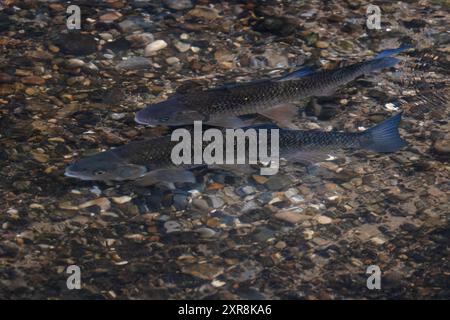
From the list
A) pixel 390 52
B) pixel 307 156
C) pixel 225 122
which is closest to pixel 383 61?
pixel 390 52

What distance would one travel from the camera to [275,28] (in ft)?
28.8

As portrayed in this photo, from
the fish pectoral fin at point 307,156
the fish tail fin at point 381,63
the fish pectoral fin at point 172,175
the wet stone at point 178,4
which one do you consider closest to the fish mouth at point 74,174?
the fish pectoral fin at point 172,175

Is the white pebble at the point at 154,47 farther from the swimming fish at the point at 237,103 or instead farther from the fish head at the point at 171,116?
the fish head at the point at 171,116

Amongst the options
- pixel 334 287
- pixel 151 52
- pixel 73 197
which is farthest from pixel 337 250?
pixel 151 52

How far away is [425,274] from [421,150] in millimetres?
1589

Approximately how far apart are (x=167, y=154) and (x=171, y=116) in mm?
647

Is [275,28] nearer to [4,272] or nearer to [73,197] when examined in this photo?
[73,197]

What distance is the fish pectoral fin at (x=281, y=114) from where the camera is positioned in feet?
22.9

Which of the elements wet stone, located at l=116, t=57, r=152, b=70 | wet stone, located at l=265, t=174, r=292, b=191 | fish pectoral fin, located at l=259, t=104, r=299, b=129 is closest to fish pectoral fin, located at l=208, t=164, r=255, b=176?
wet stone, located at l=265, t=174, r=292, b=191

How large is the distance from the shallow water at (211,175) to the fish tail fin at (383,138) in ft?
0.84

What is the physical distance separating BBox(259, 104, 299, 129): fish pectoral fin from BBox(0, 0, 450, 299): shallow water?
202mm

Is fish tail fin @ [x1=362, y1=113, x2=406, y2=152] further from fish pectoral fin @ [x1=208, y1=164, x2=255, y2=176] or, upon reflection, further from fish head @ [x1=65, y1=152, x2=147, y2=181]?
fish head @ [x1=65, y1=152, x2=147, y2=181]

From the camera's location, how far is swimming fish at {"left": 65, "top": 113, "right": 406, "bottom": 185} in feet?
19.9

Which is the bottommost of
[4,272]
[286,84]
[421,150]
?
[4,272]
